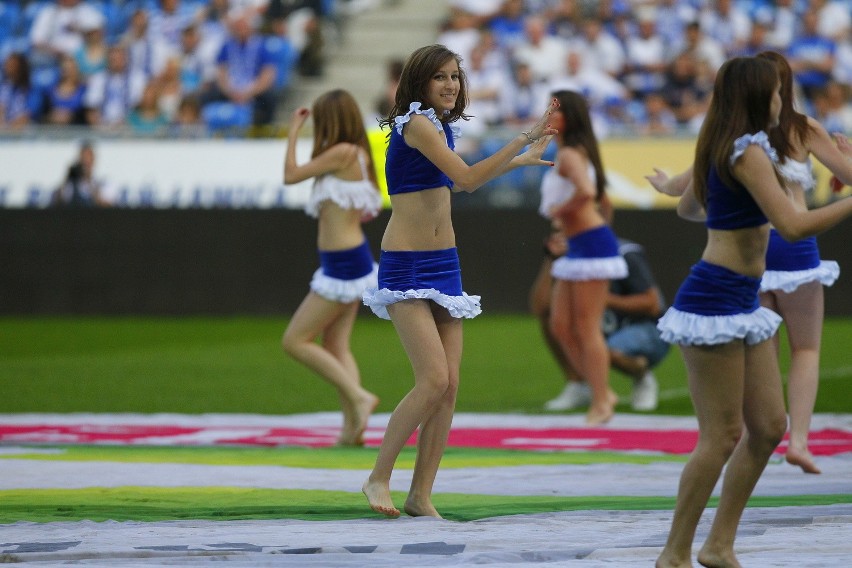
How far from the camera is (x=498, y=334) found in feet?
51.6

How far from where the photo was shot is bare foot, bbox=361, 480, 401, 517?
18.7 feet

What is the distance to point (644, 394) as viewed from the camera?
1013 cm

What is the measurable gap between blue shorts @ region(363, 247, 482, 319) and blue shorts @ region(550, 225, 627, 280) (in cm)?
349

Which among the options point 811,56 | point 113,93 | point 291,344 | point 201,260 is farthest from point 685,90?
point 291,344

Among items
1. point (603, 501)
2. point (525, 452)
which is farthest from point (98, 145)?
point (603, 501)

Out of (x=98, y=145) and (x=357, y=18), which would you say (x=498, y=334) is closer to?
(x=98, y=145)

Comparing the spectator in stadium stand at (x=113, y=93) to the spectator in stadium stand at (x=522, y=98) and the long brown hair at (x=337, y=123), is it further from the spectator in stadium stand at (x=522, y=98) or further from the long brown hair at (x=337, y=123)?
the long brown hair at (x=337, y=123)

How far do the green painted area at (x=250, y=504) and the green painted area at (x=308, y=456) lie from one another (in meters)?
0.97

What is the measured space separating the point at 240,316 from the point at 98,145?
106 inches

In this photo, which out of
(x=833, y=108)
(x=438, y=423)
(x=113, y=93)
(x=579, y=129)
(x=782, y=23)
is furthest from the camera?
(x=113, y=93)

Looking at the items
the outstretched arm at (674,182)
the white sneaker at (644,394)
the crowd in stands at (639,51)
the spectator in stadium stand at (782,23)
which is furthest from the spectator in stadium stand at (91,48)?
the outstretched arm at (674,182)

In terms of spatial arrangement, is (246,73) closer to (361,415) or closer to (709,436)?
(361,415)

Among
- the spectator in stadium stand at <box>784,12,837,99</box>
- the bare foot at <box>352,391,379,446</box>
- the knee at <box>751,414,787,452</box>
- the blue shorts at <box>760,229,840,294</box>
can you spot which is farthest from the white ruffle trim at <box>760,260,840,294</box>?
the spectator in stadium stand at <box>784,12,837,99</box>

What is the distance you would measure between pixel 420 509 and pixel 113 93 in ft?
49.1
